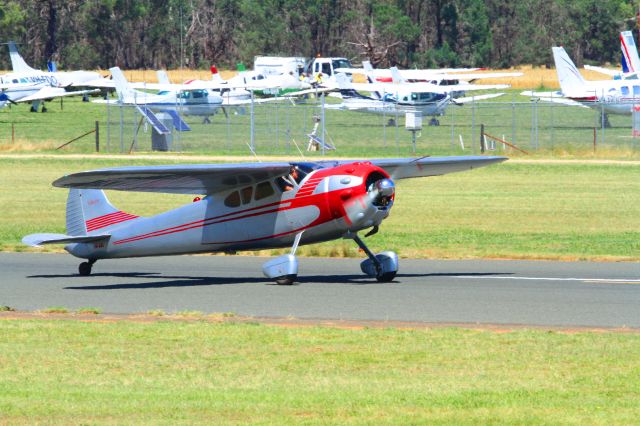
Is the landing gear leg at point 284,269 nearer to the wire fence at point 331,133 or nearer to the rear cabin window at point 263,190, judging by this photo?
the rear cabin window at point 263,190

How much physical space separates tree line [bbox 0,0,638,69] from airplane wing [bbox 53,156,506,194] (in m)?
102

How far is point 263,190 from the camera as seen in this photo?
18391mm

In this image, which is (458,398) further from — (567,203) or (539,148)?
(539,148)

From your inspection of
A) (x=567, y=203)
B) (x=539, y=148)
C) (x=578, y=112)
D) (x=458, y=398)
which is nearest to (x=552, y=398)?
(x=458, y=398)

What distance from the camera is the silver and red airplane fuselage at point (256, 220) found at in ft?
56.9

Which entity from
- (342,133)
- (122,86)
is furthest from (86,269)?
(122,86)

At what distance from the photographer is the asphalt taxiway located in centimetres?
1528

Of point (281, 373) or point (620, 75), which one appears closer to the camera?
point (281, 373)

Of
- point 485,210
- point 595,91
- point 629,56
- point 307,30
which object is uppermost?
point 307,30

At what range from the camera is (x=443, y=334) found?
43.3ft

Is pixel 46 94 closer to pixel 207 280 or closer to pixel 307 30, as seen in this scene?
pixel 307 30

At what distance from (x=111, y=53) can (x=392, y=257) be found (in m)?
117

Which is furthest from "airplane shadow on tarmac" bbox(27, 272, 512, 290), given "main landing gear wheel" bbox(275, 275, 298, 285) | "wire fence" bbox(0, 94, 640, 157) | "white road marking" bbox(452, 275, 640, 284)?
"wire fence" bbox(0, 94, 640, 157)

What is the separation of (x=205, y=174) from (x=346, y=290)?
2604mm
